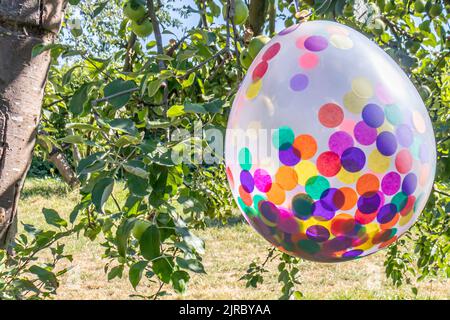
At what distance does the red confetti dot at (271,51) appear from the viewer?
102 cm

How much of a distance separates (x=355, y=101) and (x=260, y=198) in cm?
24

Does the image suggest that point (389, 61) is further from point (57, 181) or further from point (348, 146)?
point (57, 181)

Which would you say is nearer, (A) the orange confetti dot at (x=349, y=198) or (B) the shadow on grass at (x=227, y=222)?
(A) the orange confetti dot at (x=349, y=198)

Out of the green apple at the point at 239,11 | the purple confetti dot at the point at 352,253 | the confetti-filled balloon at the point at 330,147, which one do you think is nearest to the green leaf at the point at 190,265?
the confetti-filled balloon at the point at 330,147

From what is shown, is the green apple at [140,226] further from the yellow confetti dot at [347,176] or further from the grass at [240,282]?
the grass at [240,282]

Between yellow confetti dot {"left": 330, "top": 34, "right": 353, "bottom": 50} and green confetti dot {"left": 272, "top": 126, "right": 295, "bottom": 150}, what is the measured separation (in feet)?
0.62

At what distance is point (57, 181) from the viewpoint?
11727 millimetres

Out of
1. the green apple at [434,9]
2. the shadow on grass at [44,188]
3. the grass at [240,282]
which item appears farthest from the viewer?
the shadow on grass at [44,188]

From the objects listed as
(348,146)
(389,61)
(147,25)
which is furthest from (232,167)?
(147,25)

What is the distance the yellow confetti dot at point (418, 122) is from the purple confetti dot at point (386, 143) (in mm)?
78

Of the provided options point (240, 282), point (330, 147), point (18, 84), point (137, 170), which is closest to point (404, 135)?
point (330, 147)

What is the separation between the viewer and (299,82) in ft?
3.10

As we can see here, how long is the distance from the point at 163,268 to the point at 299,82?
46cm

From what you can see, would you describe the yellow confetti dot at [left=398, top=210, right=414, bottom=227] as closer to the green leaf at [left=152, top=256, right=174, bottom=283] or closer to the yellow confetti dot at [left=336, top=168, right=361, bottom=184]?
the yellow confetti dot at [left=336, top=168, right=361, bottom=184]
